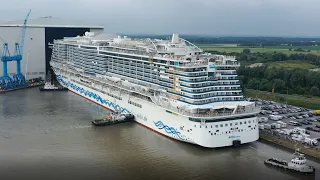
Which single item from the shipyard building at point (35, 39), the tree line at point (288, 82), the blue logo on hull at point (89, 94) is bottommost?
the blue logo on hull at point (89, 94)

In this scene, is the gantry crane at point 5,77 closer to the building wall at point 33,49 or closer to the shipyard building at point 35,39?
the building wall at point 33,49

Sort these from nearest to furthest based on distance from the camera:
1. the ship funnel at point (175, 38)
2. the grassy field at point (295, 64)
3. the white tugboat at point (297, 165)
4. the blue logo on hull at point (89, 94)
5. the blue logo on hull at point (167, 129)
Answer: the white tugboat at point (297, 165) → the blue logo on hull at point (167, 129) → the ship funnel at point (175, 38) → the blue logo on hull at point (89, 94) → the grassy field at point (295, 64)

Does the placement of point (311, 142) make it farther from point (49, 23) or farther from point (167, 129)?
point (49, 23)

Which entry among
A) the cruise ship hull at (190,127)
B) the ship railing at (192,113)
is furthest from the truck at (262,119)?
the ship railing at (192,113)

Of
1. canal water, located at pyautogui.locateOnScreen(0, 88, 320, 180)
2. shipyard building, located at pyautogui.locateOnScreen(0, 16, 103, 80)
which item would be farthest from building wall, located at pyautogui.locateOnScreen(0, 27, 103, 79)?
canal water, located at pyautogui.locateOnScreen(0, 88, 320, 180)

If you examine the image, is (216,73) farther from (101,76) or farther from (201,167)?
(101,76)

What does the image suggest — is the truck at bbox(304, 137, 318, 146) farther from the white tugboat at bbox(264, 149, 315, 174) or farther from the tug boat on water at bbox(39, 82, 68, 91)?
the tug boat on water at bbox(39, 82, 68, 91)

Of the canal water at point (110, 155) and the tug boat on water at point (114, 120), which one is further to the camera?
the tug boat on water at point (114, 120)
